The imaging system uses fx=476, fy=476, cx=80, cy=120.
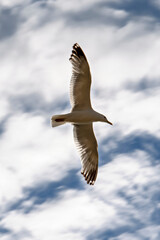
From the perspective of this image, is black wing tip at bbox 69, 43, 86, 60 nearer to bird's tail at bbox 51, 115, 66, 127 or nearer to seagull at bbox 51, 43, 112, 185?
seagull at bbox 51, 43, 112, 185

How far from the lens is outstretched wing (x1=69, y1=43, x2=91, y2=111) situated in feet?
49.4

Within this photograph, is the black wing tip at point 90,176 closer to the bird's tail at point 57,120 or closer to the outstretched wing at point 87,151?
the outstretched wing at point 87,151

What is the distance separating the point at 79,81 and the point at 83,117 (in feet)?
3.84

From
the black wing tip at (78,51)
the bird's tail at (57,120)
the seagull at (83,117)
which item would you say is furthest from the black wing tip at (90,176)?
the black wing tip at (78,51)

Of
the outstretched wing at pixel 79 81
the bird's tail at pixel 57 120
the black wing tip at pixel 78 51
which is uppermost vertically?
the black wing tip at pixel 78 51

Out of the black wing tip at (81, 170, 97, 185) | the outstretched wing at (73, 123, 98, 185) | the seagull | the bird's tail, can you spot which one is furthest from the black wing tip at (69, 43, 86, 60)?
the black wing tip at (81, 170, 97, 185)

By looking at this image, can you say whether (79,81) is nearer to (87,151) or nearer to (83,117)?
(83,117)

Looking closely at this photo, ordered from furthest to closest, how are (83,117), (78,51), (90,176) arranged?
1. (90,176)
2. (83,117)
3. (78,51)

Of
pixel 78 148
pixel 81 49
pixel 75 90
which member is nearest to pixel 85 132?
pixel 78 148

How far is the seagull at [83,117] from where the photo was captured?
15125mm

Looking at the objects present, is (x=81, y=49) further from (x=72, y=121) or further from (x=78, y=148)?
(x=78, y=148)

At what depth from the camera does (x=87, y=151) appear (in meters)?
16.4

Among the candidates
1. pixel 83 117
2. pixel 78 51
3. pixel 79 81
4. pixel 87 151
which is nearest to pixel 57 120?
pixel 83 117

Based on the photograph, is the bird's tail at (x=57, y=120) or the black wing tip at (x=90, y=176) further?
the black wing tip at (x=90, y=176)
